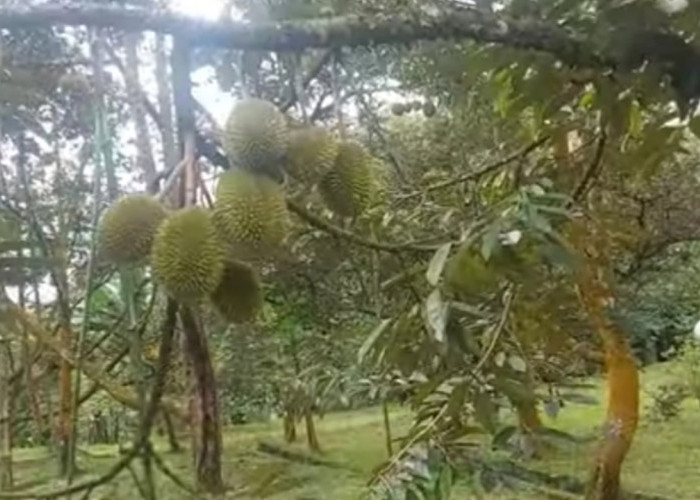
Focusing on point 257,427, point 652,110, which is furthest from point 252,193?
point 257,427

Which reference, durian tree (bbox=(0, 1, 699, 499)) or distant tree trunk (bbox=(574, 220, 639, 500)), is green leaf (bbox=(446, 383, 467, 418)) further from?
distant tree trunk (bbox=(574, 220, 639, 500))

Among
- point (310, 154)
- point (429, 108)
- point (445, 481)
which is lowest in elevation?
point (445, 481)

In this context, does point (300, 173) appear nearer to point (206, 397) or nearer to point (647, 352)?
point (206, 397)

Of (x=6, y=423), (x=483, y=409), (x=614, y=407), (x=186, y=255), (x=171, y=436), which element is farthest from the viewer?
(x=171, y=436)

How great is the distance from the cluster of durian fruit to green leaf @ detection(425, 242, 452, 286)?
0.17 meters

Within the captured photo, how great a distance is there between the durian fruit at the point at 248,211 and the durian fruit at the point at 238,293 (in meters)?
0.04

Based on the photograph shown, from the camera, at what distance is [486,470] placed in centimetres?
108

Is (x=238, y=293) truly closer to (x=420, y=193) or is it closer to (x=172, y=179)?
(x=172, y=179)

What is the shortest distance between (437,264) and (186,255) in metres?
0.30

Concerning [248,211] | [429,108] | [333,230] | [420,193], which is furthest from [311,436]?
[248,211]

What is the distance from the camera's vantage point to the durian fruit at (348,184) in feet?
2.19

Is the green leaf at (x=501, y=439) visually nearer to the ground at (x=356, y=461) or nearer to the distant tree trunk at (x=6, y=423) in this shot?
the ground at (x=356, y=461)

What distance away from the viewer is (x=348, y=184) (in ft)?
2.20

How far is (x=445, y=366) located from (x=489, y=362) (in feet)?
0.15
